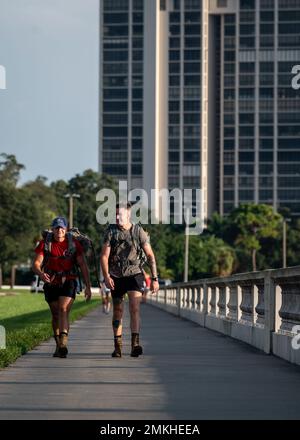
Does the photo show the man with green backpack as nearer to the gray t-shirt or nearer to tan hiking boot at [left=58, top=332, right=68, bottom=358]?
the gray t-shirt

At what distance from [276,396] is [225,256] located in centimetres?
12524

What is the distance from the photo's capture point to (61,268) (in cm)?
1547

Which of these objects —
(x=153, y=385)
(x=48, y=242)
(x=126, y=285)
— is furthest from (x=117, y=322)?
(x=153, y=385)

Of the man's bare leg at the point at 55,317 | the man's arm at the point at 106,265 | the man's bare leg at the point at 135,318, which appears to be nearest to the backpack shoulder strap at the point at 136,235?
the man's arm at the point at 106,265

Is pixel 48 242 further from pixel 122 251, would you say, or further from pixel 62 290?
pixel 122 251

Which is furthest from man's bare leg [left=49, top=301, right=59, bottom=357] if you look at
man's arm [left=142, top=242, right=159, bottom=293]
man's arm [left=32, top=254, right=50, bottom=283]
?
man's arm [left=142, top=242, right=159, bottom=293]

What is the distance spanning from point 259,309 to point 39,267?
164 inches

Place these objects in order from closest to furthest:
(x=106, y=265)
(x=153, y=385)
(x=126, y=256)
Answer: (x=153, y=385), (x=106, y=265), (x=126, y=256)

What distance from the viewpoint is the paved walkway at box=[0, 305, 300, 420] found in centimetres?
930

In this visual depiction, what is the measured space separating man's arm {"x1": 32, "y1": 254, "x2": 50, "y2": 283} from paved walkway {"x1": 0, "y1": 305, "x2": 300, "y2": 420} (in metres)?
0.97

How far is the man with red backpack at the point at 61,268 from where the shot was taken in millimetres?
15430

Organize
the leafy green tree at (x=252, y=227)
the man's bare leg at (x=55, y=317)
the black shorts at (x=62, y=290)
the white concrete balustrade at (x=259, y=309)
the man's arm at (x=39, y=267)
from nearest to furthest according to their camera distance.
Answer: the white concrete balustrade at (x=259, y=309) < the man's arm at (x=39, y=267) < the black shorts at (x=62, y=290) < the man's bare leg at (x=55, y=317) < the leafy green tree at (x=252, y=227)

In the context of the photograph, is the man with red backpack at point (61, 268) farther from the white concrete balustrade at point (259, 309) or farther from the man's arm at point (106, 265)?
the white concrete balustrade at point (259, 309)

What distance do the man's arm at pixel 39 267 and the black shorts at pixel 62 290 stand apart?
0.18 metres
